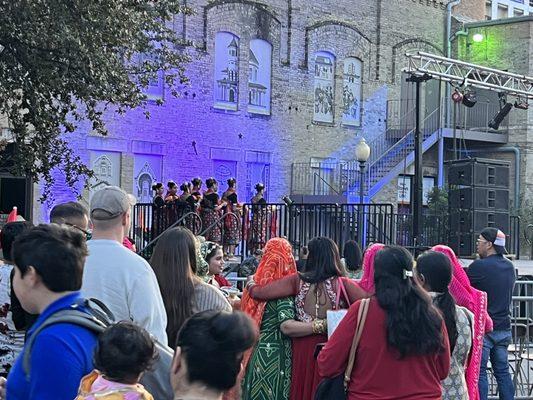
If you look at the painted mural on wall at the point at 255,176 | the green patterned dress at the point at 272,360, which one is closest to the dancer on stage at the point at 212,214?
the painted mural on wall at the point at 255,176

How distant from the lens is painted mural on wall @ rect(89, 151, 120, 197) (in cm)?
2344

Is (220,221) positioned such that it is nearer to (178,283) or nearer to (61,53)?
(61,53)

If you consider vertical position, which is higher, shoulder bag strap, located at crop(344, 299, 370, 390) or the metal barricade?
shoulder bag strap, located at crop(344, 299, 370, 390)

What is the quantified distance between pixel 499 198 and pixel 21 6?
11385mm

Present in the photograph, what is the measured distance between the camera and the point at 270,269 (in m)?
6.28

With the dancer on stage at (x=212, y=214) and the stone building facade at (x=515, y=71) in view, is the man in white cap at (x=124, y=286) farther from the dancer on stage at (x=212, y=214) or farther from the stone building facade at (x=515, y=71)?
the stone building facade at (x=515, y=71)

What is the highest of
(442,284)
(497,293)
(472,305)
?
(442,284)

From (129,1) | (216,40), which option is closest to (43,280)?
(129,1)

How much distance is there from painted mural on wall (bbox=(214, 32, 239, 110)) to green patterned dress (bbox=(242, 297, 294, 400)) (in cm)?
2037

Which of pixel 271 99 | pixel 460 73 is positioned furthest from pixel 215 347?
pixel 271 99

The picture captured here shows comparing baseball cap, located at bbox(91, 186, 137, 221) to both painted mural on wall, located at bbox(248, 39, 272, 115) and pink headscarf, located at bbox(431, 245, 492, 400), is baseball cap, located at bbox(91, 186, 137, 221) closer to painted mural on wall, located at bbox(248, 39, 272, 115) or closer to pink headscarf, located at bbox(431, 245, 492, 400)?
pink headscarf, located at bbox(431, 245, 492, 400)

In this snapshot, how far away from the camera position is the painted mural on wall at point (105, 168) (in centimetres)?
2344

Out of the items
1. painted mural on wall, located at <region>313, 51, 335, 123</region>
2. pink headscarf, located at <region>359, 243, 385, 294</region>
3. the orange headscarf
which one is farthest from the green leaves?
painted mural on wall, located at <region>313, 51, 335, 123</region>

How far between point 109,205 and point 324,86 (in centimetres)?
2469
